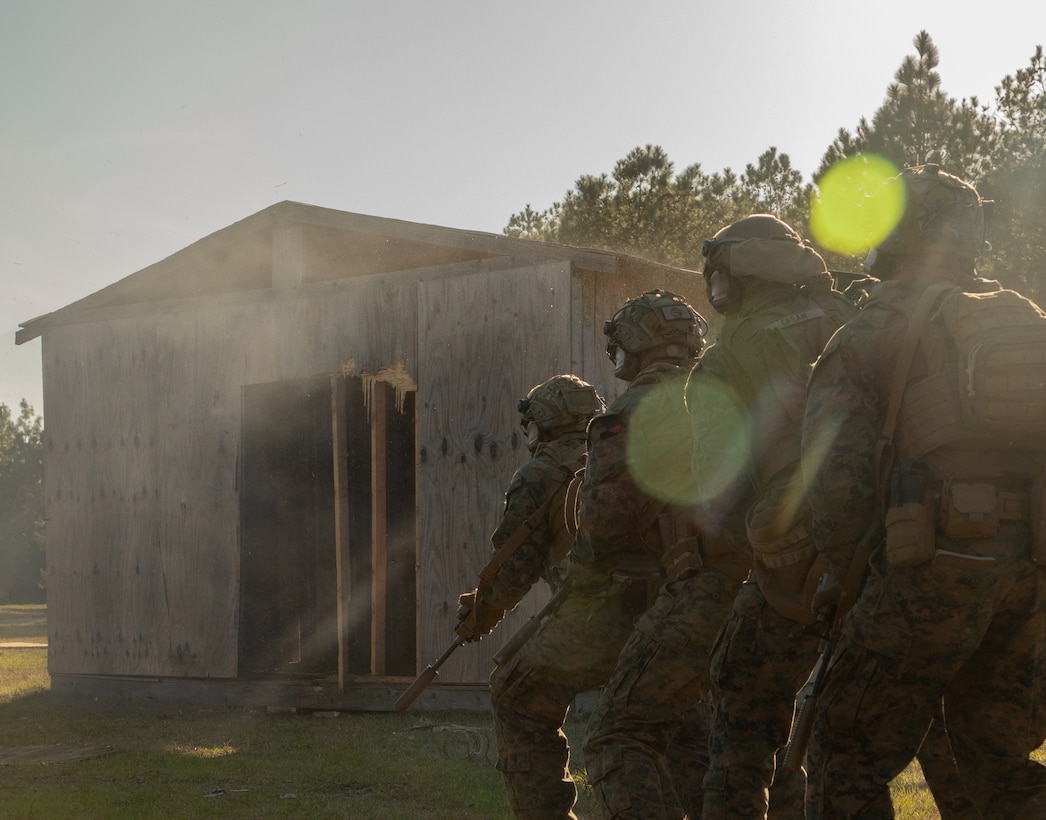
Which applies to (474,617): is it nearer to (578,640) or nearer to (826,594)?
(578,640)

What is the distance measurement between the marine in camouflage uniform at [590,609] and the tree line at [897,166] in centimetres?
2061

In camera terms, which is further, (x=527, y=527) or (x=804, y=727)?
(x=527, y=527)

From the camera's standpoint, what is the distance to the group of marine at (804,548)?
11.0ft

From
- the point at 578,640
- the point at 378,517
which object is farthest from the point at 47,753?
the point at 578,640

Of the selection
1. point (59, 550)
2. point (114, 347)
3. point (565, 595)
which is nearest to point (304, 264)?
point (114, 347)

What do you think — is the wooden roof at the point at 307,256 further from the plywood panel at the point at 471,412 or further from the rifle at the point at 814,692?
the rifle at the point at 814,692

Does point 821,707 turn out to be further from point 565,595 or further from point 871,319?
point 565,595

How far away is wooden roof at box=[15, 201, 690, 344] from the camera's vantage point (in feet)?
33.7

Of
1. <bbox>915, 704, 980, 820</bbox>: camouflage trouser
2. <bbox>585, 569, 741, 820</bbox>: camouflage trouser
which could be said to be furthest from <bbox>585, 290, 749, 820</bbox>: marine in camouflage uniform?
<bbox>915, 704, 980, 820</bbox>: camouflage trouser

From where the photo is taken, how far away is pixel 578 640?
4898mm

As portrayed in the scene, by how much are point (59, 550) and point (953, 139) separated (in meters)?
21.5

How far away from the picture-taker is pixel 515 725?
16.3ft

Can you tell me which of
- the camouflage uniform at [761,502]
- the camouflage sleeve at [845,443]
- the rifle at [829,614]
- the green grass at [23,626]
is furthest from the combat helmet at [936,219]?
the green grass at [23,626]

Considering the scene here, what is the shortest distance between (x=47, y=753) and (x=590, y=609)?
223 inches
